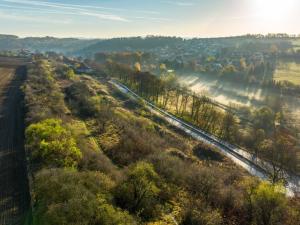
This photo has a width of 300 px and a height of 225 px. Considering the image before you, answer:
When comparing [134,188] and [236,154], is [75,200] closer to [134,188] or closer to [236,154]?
[134,188]

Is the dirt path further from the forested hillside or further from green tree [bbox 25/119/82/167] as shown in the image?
green tree [bbox 25/119/82/167]

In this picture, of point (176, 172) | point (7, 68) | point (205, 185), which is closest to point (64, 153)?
point (176, 172)

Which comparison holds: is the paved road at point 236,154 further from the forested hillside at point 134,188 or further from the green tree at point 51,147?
the green tree at point 51,147

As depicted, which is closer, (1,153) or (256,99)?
(1,153)

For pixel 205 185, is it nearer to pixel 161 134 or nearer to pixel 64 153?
pixel 64 153

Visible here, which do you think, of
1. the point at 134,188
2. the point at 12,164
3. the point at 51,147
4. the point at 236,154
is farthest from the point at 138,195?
the point at 236,154

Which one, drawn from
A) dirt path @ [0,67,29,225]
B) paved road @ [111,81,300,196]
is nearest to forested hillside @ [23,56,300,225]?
dirt path @ [0,67,29,225]
